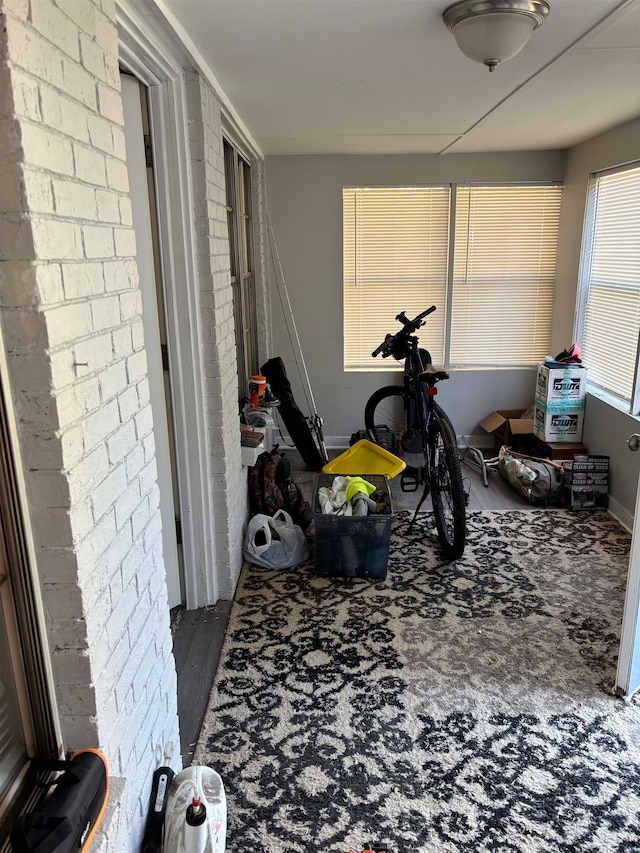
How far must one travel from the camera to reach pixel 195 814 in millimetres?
1472

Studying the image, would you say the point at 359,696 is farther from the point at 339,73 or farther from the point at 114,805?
the point at 339,73

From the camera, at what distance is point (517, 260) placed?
196 inches

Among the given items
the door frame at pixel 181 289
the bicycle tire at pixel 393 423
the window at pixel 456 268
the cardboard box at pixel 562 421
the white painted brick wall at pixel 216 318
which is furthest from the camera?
the window at pixel 456 268

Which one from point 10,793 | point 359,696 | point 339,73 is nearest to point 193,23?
point 339,73

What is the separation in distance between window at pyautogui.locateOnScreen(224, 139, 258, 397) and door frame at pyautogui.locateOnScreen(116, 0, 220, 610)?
938 mm

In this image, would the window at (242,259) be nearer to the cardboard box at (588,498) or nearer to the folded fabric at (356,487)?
the folded fabric at (356,487)

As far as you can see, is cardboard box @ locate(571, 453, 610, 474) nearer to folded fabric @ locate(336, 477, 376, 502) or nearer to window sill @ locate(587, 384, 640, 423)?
window sill @ locate(587, 384, 640, 423)

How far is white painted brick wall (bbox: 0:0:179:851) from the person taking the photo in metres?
1.02

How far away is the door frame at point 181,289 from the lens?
215 centimetres

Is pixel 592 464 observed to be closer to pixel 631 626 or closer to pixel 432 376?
pixel 432 376

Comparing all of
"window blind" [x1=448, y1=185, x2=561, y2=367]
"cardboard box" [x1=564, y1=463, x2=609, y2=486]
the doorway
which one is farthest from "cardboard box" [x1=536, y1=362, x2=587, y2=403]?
the doorway

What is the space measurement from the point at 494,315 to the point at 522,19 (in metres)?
3.41

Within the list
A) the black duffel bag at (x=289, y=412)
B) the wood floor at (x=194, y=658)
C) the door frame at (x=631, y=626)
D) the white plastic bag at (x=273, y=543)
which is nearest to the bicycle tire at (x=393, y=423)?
the black duffel bag at (x=289, y=412)

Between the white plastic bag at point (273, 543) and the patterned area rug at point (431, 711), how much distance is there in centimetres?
7
